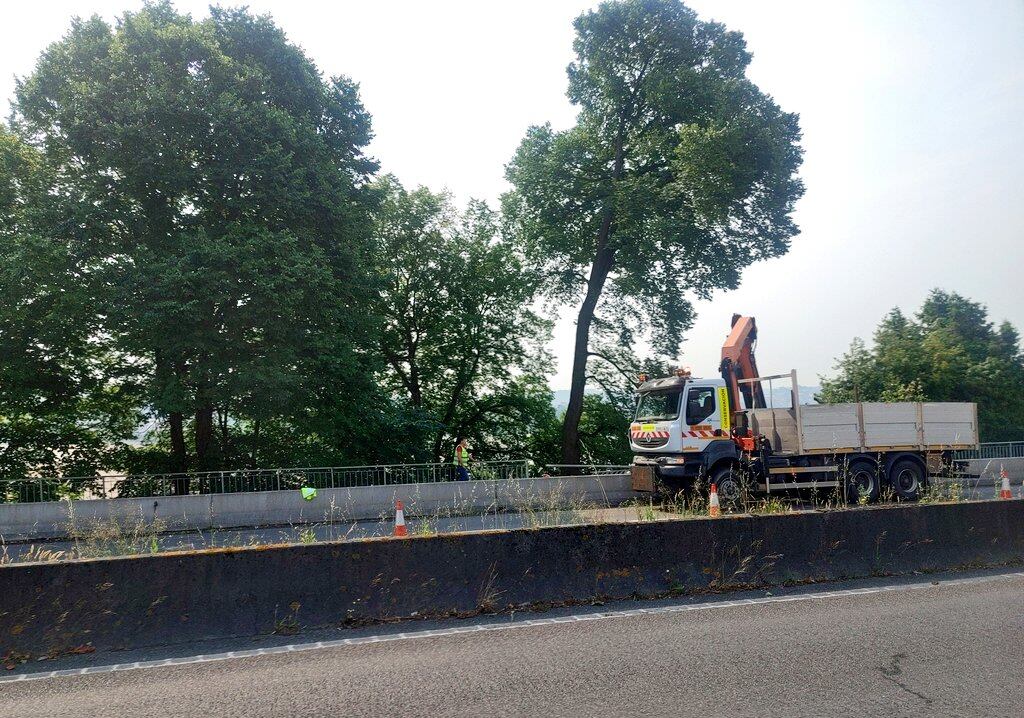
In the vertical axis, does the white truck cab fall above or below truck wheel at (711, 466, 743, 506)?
above

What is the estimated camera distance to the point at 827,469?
18438 millimetres

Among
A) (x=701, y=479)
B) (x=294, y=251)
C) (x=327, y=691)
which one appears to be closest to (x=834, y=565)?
(x=327, y=691)

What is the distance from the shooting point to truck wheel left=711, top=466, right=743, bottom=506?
58.3ft

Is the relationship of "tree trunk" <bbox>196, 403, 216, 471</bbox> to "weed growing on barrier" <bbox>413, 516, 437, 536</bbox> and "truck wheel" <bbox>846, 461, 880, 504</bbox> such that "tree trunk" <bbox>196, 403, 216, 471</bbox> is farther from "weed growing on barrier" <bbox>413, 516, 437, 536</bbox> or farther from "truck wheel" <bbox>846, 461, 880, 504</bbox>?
"truck wheel" <bbox>846, 461, 880, 504</bbox>

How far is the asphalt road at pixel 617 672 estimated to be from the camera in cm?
503

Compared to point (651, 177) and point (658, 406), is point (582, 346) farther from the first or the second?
point (658, 406)

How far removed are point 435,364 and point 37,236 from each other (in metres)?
17.1

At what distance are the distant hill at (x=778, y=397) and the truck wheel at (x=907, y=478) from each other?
8.65ft

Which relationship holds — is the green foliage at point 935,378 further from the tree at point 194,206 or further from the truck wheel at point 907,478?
the tree at point 194,206

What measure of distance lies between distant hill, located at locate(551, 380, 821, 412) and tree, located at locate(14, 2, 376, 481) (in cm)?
1245

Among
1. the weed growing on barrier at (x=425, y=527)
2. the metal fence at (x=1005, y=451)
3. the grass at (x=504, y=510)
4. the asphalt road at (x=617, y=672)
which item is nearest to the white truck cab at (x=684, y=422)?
the grass at (x=504, y=510)

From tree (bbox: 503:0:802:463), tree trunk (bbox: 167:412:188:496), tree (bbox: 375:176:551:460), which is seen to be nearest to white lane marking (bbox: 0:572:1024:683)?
tree trunk (bbox: 167:412:188:496)

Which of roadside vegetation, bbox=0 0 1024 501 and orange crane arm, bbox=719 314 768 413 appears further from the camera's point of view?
roadside vegetation, bbox=0 0 1024 501

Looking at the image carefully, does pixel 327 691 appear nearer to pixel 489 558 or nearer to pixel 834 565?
pixel 489 558
